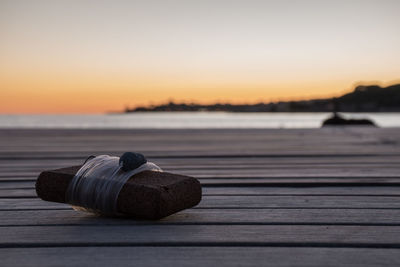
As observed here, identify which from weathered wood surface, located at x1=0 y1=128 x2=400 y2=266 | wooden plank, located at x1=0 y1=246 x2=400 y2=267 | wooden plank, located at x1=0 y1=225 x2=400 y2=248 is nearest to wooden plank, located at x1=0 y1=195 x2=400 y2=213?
weathered wood surface, located at x1=0 y1=128 x2=400 y2=266

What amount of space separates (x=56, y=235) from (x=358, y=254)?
970mm

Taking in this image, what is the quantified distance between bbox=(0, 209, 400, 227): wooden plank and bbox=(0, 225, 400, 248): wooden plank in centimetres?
6

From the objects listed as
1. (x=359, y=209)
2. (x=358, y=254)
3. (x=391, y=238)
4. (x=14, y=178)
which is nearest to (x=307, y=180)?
(x=359, y=209)

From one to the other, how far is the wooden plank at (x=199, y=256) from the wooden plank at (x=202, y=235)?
5 centimetres

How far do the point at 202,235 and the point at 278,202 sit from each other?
2.17 feet

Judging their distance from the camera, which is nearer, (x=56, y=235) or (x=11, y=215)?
(x=56, y=235)

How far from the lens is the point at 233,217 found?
1.72 metres

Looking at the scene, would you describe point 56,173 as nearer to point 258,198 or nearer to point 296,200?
point 258,198

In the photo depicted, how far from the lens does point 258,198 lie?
Answer: 2125 mm

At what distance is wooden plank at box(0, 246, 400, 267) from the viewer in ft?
4.01

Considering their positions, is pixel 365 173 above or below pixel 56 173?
below

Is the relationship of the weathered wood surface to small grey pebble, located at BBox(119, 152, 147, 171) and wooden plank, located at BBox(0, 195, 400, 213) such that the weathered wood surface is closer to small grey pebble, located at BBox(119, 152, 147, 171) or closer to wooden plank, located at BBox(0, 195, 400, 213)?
wooden plank, located at BBox(0, 195, 400, 213)

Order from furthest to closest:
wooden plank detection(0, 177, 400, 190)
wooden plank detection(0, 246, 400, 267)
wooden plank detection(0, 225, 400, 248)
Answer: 1. wooden plank detection(0, 177, 400, 190)
2. wooden plank detection(0, 225, 400, 248)
3. wooden plank detection(0, 246, 400, 267)

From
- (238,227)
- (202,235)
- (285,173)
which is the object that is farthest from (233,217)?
(285,173)
